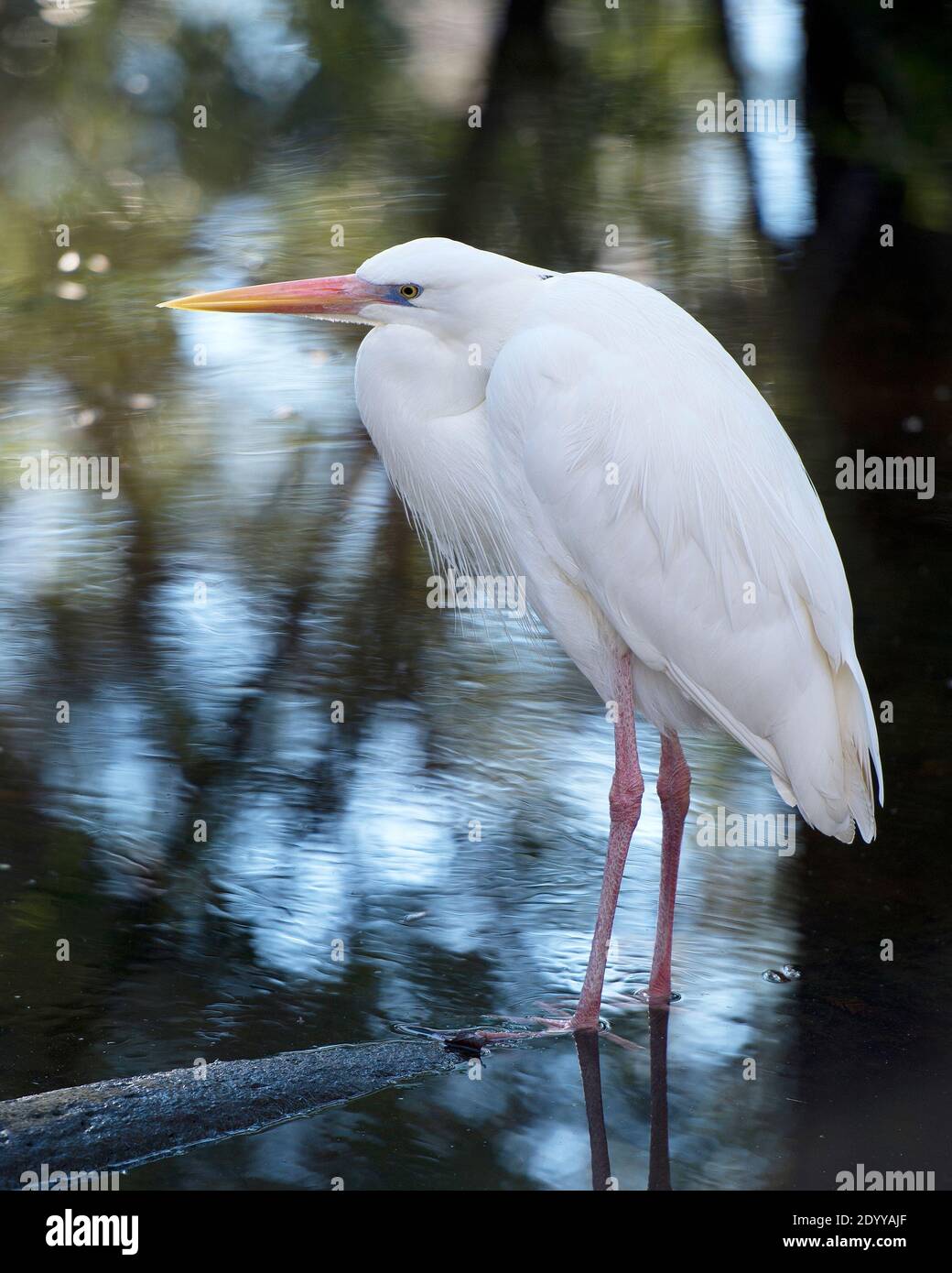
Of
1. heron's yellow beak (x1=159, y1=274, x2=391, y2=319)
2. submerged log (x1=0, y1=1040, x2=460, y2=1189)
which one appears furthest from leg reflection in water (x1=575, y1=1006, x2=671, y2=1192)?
heron's yellow beak (x1=159, y1=274, x2=391, y2=319)

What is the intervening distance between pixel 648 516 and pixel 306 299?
0.84 metres

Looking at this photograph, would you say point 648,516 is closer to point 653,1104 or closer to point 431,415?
point 431,415

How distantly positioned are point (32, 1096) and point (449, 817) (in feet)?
4.81

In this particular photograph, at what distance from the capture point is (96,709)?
167 inches

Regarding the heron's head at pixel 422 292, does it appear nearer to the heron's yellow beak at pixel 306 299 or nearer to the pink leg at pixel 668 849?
the heron's yellow beak at pixel 306 299

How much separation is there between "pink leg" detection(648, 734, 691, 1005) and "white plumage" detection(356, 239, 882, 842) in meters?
0.16

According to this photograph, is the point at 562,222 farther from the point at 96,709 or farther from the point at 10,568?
the point at 96,709

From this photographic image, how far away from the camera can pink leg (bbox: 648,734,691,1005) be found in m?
2.91

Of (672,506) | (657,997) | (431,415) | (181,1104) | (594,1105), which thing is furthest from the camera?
(431,415)

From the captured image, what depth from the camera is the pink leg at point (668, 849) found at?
2910mm

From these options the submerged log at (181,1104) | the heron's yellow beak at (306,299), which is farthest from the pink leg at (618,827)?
the heron's yellow beak at (306,299)

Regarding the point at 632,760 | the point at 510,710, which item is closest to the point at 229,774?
the point at 510,710

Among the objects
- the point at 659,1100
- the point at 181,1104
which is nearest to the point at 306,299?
the point at 181,1104

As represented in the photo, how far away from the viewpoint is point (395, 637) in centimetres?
481
